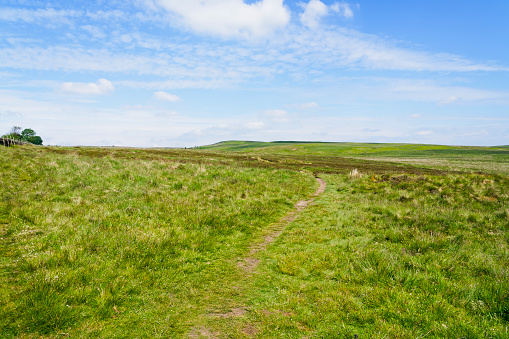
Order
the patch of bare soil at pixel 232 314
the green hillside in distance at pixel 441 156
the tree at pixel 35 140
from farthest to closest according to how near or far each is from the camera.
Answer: the tree at pixel 35 140
the green hillside in distance at pixel 441 156
the patch of bare soil at pixel 232 314

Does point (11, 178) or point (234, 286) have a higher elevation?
point (11, 178)

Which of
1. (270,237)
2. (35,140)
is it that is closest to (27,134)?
(35,140)

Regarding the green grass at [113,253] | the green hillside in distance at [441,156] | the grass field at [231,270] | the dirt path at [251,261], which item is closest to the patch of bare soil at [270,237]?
the dirt path at [251,261]

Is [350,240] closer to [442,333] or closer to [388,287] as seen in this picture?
[388,287]

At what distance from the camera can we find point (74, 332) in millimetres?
4539

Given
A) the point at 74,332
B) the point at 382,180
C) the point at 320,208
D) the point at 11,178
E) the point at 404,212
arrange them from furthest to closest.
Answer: the point at 382,180 → the point at 320,208 → the point at 11,178 → the point at 404,212 → the point at 74,332

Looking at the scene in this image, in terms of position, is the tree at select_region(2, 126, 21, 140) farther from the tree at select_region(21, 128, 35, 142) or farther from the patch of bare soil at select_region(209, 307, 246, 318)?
the patch of bare soil at select_region(209, 307, 246, 318)

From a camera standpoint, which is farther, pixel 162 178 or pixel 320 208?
pixel 162 178

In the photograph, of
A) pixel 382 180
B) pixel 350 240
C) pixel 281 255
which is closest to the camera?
pixel 281 255

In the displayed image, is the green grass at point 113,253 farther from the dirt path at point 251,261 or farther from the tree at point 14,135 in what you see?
the tree at point 14,135

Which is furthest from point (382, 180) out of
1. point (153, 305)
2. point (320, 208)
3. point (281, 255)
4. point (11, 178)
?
point (11, 178)

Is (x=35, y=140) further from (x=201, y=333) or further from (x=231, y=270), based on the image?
(x=201, y=333)

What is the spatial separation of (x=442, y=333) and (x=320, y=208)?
10.8 m

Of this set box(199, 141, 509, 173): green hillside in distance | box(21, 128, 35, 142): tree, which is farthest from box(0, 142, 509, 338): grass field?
box(21, 128, 35, 142): tree
